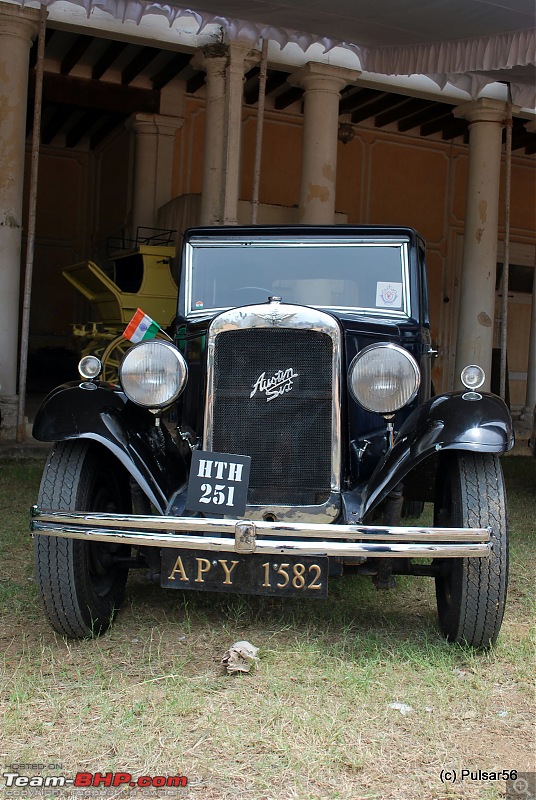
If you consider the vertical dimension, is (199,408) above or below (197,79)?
below

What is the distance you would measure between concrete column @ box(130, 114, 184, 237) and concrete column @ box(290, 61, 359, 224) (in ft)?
14.0

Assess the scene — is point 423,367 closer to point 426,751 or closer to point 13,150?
point 426,751

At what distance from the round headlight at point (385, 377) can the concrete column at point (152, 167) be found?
1012 centimetres

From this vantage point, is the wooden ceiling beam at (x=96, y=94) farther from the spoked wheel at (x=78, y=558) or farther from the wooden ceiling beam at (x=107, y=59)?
the spoked wheel at (x=78, y=558)

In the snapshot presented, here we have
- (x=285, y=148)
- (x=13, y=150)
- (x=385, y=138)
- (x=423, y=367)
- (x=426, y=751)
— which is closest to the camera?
(x=426, y=751)

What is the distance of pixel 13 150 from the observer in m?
7.70

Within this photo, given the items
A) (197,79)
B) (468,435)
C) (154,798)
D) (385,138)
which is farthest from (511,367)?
(154,798)

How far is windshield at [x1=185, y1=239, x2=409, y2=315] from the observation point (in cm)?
362

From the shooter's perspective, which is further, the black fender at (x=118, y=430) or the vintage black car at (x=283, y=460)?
the black fender at (x=118, y=430)

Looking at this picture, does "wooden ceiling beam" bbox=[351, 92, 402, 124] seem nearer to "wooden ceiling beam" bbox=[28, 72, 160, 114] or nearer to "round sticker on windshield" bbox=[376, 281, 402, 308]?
"wooden ceiling beam" bbox=[28, 72, 160, 114]

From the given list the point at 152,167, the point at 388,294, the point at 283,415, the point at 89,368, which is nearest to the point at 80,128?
the point at 152,167

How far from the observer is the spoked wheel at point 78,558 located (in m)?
2.85

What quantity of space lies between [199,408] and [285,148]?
10.9 meters

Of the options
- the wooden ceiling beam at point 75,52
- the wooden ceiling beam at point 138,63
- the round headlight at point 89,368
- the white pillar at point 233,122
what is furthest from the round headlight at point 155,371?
the wooden ceiling beam at point 138,63
